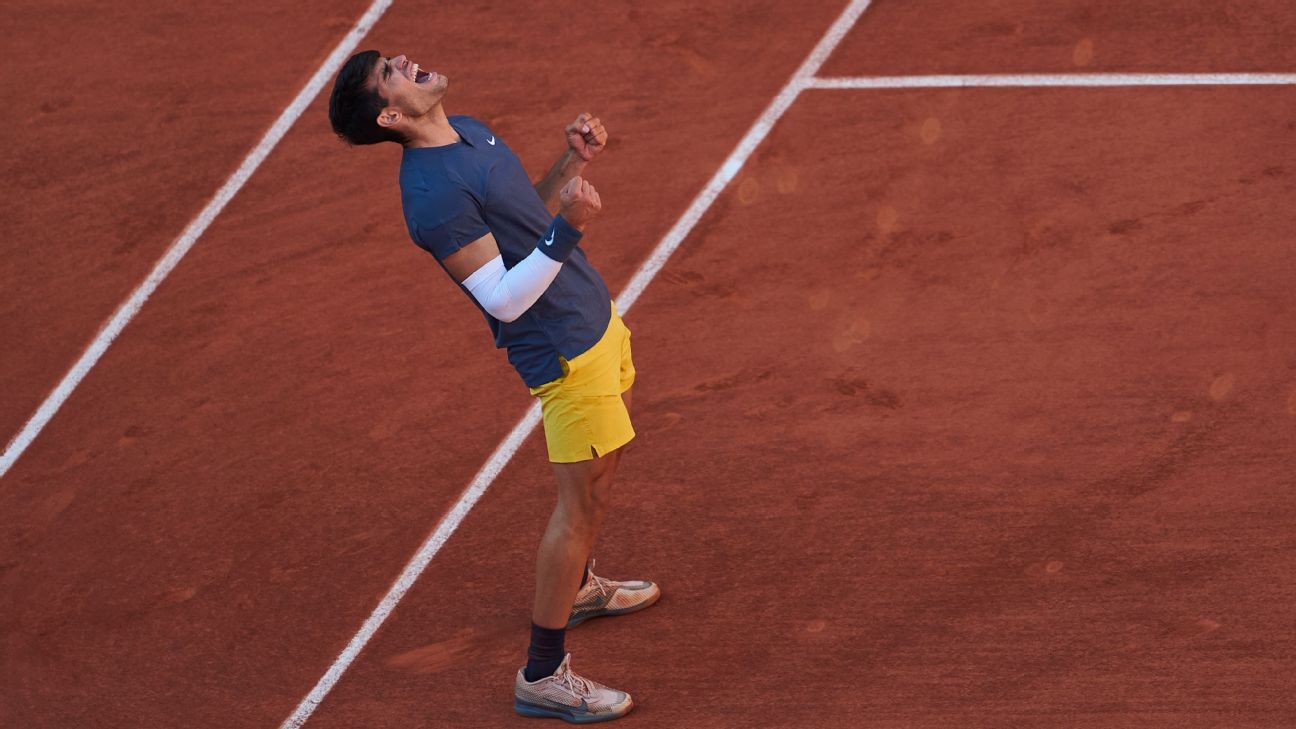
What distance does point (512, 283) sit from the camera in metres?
4.62

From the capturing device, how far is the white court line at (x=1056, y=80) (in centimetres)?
786

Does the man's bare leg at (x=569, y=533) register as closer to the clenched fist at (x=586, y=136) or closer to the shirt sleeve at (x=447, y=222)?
the shirt sleeve at (x=447, y=222)

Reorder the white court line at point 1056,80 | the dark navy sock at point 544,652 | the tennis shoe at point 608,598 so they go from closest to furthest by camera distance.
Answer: the dark navy sock at point 544,652 < the tennis shoe at point 608,598 < the white court line at point 1056,80

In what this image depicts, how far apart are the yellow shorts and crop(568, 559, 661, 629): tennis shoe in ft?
2.98

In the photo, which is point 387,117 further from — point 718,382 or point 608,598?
point 718,382

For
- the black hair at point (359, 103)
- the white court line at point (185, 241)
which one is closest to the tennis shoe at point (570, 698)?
the black hair at point (359, 103)

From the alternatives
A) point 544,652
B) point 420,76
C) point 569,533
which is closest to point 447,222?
point 420,76

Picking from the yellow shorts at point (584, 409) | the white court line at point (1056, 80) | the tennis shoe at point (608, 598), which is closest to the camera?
the yellow shorts at point (584, 409)

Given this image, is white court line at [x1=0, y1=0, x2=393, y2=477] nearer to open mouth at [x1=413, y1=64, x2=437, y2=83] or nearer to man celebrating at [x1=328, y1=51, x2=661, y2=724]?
man celebrating at [x1=328, y1=51, x2=661, y2=724]

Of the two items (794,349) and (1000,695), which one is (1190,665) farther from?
(794,349)

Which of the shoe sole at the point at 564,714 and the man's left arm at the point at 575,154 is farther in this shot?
the shoe sole at the point at 564,714

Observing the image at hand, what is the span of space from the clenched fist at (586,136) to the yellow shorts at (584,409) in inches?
25.0

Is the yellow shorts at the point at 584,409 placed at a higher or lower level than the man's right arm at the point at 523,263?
lower

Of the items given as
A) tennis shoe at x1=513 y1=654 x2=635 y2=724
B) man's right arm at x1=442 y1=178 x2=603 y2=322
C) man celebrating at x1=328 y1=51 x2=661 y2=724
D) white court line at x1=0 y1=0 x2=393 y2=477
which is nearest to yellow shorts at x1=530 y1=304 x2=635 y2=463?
man celebrating at x1=328 y1=51 x2=661 y2=724
